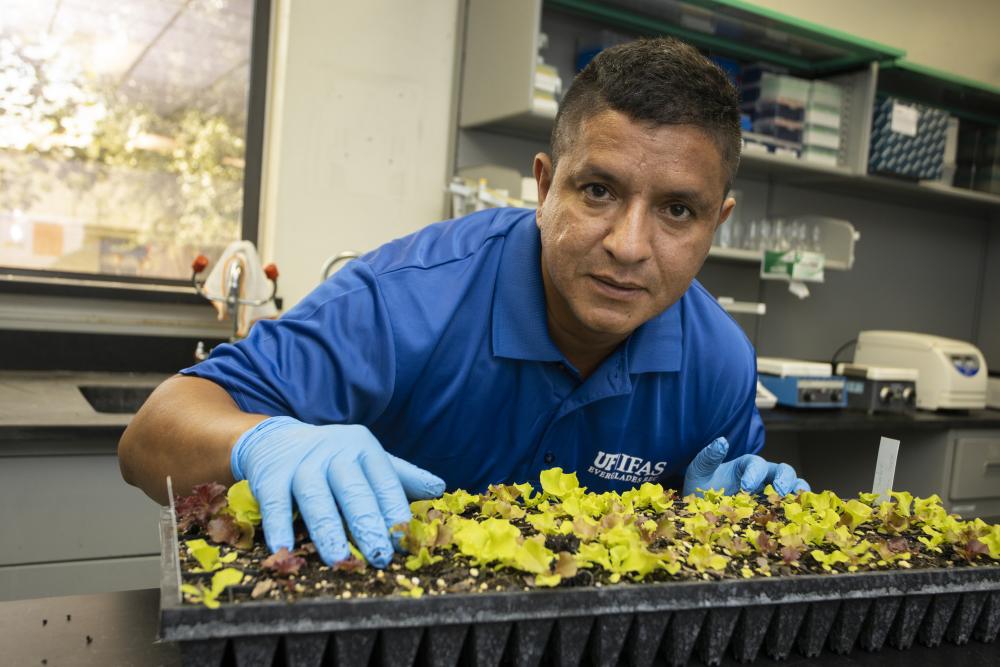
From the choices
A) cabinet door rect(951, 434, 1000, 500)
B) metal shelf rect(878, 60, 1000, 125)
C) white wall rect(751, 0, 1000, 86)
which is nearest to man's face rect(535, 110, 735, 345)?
cabinet door rect(951, 434, 1000, 500)

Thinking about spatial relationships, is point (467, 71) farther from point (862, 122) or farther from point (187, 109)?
point (862, 122)

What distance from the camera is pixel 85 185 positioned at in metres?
2.46

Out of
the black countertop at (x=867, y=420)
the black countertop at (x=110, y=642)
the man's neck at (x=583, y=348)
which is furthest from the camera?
the black countertop at (x=867, y=420)

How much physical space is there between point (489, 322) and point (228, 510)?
1.91 ft

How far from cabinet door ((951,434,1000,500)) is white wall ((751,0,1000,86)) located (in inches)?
69.7

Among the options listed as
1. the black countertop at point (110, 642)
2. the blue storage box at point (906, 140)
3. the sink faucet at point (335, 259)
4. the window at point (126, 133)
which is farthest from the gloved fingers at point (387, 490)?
the blue storage box at point (906, 140)

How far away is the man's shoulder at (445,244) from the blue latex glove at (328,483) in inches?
15.3

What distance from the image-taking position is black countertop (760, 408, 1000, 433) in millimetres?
2488

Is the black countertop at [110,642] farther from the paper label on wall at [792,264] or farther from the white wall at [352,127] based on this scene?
the paper label on wall at [792,264]

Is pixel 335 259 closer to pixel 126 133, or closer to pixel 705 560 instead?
pixel 126 133

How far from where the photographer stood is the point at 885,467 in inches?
42.8

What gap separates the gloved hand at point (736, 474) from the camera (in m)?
1.22

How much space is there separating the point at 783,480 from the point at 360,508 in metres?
0.71

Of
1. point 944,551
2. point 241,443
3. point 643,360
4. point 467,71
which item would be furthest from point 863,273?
point 241,443
